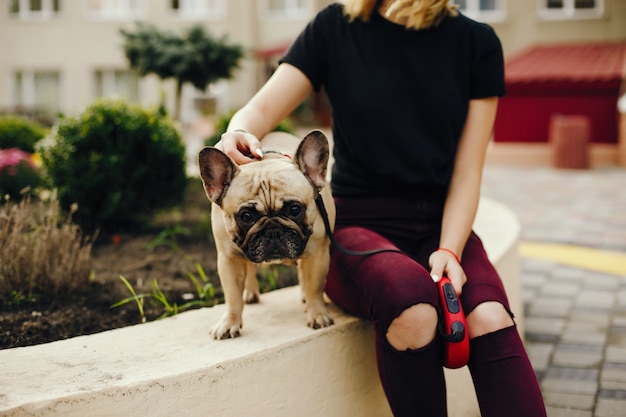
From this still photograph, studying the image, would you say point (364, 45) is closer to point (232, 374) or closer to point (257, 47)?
point (232, 374)

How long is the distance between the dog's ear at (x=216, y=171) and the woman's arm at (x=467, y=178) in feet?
2.90

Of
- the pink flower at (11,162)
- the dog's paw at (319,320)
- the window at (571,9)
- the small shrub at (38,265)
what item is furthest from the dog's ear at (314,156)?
the window at (571,9)

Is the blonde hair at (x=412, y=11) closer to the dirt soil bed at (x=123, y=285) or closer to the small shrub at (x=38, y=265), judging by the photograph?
the dirt soil bed at (x=123, y=285)

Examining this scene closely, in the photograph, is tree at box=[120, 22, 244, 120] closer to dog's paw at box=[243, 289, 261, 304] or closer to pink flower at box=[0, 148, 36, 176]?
pink flower at box=[0, 148, 36, 176]

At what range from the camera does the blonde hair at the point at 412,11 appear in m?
2.93

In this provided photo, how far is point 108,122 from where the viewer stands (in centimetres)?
506

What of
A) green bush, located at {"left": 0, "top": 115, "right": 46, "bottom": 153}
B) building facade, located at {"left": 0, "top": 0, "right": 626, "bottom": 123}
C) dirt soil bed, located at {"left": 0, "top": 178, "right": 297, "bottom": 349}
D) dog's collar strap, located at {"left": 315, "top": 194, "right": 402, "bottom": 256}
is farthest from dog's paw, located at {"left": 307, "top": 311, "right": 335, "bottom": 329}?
building facade, located at {"left": 0, "top": 0, "right": 626, "bottom": 123}

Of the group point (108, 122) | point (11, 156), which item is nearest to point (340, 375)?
point (108, 122)

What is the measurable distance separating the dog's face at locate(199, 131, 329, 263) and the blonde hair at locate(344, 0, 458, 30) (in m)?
0.75

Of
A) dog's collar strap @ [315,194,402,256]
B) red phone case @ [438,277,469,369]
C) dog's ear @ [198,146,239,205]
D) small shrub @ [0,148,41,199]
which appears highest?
dog's ear @ [198,146,239,205]

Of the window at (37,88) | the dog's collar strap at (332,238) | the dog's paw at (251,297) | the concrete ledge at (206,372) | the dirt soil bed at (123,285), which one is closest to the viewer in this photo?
the concrete ledge at (206,372)

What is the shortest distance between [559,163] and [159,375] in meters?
11.6

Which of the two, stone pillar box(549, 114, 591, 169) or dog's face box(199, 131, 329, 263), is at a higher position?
dog's face box(199, 131, 329, 263)

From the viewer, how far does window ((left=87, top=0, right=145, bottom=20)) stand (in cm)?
2584
